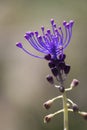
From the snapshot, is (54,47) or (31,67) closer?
(54,47)

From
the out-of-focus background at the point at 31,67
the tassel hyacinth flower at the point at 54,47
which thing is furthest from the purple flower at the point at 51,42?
the out-of-focus background at the point at 31,67

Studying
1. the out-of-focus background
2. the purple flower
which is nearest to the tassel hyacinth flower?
the purple flower

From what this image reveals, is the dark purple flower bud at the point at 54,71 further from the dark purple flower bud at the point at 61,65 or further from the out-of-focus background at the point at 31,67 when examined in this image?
the out-of-focus background at the point at 31,67

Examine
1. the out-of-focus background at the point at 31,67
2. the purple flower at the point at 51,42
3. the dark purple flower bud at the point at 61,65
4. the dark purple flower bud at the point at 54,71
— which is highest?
the purple flower at the point at 51,42

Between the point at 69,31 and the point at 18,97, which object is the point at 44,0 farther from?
the point at 69,31

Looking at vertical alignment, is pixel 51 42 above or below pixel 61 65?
above

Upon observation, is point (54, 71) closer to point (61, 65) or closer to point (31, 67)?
point (61, 65)

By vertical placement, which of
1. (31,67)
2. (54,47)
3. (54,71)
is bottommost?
(31,67)

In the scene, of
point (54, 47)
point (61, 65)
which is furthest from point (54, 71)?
point (54, 47)

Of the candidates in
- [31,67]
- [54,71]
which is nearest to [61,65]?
[54,71]
